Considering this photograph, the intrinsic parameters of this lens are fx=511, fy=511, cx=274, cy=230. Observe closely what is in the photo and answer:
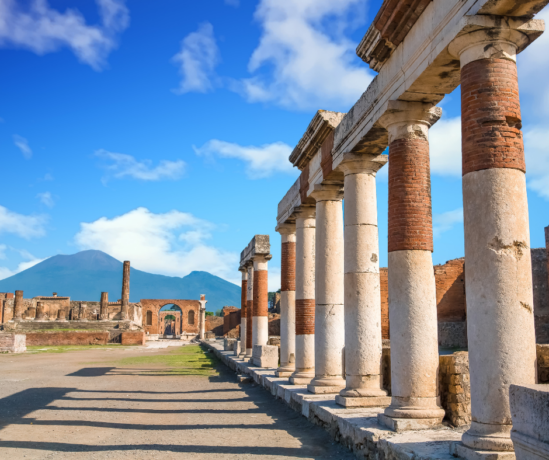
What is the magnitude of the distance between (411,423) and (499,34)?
4.30 meters

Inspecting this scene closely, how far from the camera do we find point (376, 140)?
25.9 feet

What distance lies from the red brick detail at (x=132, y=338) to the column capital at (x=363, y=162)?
31.9 metres

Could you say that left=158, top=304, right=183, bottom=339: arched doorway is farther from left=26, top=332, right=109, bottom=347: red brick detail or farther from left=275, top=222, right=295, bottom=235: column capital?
left=275, top=222, right=295, bottom=235: column capital

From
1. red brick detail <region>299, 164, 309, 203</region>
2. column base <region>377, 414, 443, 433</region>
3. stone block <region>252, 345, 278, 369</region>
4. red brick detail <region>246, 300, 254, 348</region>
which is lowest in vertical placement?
column base <region>377, 414, 443, 433</region>

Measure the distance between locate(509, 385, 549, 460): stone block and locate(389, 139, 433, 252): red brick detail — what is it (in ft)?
9.17

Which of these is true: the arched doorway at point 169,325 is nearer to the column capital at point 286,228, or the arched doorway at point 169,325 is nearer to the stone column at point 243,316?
the stone column at point 243,316

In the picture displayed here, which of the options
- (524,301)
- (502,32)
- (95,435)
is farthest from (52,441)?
(502,32)

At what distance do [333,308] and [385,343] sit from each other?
13.3 m

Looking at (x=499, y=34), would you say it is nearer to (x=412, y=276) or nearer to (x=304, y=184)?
(x=412, y=276)

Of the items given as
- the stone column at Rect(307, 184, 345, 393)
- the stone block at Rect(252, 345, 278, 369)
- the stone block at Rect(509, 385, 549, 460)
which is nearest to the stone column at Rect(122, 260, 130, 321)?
the stone block at Rect(252, 345, 278, 369)

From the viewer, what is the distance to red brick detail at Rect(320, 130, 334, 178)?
9.57 metres

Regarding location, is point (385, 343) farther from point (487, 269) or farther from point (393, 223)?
point (487, 269)

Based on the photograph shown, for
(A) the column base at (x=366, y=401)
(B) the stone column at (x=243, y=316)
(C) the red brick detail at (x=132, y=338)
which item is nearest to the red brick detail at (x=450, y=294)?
(B) the stone column at (x=243, y=316)

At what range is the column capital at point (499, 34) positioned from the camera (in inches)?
194
